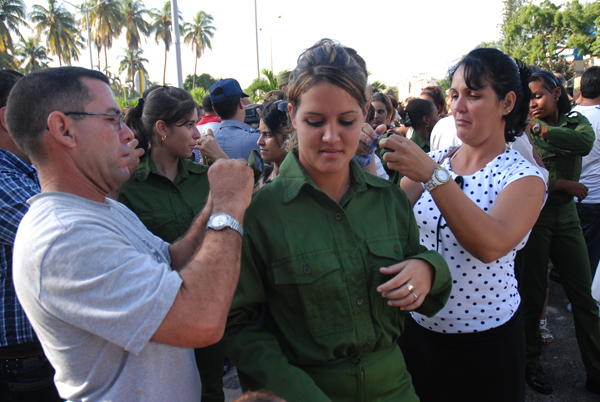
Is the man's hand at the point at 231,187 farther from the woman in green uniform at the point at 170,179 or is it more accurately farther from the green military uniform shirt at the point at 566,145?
the green military uniform shirt at the point at 566,145

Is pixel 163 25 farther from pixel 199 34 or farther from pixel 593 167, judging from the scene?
pixel 593 167

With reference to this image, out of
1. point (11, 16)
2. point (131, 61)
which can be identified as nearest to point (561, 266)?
point (11, 16)

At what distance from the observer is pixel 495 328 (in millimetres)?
1967

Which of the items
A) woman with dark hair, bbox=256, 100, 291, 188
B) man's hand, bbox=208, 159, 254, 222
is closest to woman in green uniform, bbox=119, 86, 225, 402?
woman with dark hair, bbox=256, 100, 291, 188

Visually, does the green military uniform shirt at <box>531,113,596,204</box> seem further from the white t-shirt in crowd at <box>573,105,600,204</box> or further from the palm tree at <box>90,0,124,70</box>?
the palm tree at <box>90,0,124,70</box>

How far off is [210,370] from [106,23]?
54380 mm

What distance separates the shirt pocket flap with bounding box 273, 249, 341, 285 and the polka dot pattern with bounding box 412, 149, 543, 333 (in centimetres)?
81

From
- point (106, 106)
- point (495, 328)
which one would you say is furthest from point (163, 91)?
point (495, 328)

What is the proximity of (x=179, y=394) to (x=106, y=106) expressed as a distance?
105cm

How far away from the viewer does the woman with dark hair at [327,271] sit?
1447 mm

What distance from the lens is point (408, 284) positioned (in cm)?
146

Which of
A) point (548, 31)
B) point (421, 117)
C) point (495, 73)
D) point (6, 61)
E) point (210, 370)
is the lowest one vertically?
point (210, 370)

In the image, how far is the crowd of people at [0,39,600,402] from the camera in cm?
117

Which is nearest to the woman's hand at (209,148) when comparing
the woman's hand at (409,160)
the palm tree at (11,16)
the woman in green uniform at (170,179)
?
the woman in green uniform at (170,179)
